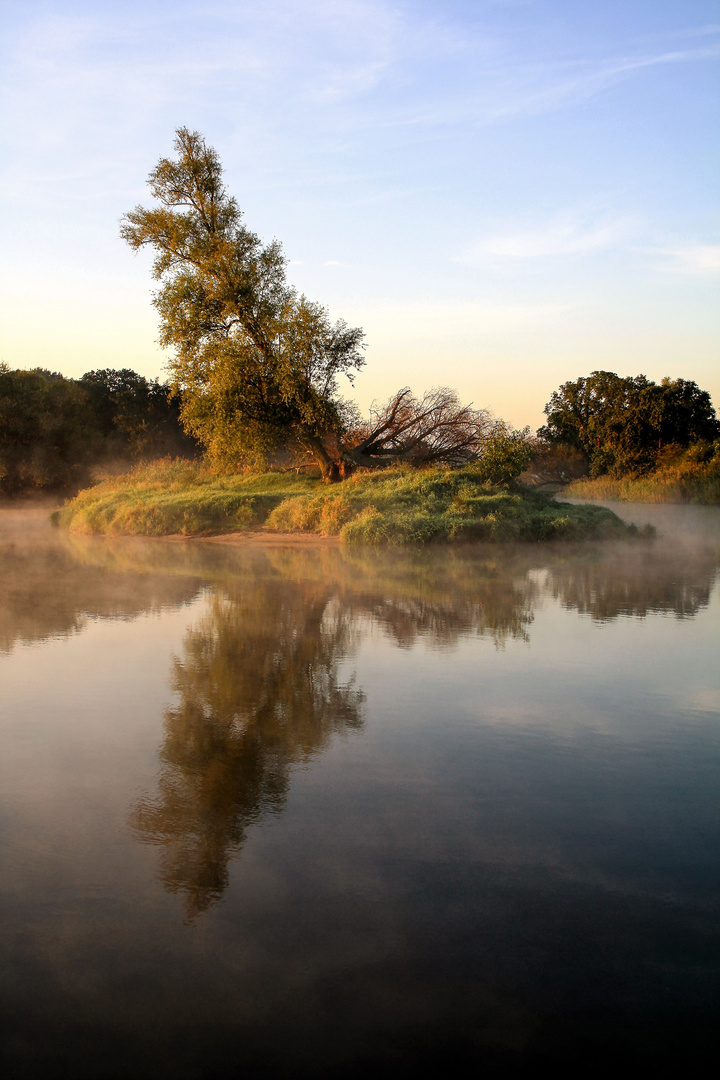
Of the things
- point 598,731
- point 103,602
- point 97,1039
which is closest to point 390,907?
point 97,1039

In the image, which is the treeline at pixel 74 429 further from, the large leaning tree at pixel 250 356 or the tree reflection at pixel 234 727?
the tree reflection at pixel 234 727

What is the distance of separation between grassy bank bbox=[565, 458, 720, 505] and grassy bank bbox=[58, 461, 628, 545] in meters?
17.3

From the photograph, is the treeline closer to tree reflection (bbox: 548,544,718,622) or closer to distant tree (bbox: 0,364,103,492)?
distant tree (bbox: 0,364,103,492)

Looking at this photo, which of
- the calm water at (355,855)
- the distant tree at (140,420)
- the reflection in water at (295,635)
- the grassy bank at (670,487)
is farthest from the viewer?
the distant tree at (140,420)

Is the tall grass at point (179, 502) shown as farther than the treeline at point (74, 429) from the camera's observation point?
No

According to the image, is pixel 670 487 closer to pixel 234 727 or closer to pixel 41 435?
pixel 41 435

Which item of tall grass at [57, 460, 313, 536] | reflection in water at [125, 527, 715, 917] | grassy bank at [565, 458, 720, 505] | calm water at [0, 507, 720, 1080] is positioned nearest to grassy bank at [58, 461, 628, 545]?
tall grass at [57, 460, 313, 536]

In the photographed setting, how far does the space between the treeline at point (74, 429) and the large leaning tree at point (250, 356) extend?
1713cm

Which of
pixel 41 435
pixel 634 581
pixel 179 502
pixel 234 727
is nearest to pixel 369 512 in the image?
pixel 179 502

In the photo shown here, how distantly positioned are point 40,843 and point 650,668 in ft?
16.4

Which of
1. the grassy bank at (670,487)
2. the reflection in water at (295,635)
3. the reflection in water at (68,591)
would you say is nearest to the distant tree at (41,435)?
the grassy bank at (670,487)

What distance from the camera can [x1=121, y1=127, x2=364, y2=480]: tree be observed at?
23547mm

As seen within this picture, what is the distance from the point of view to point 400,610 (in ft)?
32.3

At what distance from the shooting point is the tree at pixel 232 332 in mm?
23547
